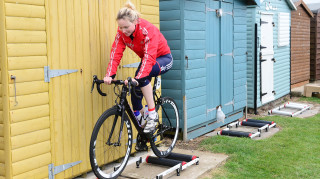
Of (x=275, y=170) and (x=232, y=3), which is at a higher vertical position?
(x=232, y=3)

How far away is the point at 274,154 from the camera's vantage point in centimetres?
582

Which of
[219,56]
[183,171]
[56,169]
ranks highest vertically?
[219,56]

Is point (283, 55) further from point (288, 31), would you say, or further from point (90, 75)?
point (90, 75)

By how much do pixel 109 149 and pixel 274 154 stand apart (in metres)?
2.38

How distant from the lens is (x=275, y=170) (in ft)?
16.6

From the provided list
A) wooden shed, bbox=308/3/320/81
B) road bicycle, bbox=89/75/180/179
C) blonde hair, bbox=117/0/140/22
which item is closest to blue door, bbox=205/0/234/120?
road bicycle, bbox=89/75/180/179

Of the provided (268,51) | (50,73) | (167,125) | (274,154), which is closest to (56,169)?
(50,73)

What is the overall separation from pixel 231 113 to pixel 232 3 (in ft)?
7.26

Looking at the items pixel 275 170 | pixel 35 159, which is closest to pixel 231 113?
pixel 275 170

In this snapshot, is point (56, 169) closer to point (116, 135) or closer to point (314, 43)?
point (116, 135)

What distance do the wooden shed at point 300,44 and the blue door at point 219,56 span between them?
5.67 m

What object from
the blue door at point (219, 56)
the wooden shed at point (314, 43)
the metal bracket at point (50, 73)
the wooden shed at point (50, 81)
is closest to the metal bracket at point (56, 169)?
the wooden shed at point (50, 81)

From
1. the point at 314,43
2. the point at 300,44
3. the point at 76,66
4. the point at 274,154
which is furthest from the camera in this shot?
the point at 314,43

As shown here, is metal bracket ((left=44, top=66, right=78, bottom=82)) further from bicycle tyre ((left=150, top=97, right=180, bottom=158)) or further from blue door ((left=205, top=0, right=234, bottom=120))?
blue door ((left=205, top=0, right=234, bottom=120))
